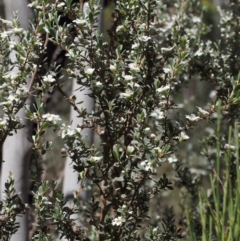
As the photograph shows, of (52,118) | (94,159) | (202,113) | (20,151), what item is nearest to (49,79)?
(52,118)

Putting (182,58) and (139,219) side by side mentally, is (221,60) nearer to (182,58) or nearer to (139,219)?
(182,58)

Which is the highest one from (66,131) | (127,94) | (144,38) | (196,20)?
(196,20)

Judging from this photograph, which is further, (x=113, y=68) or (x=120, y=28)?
(x=120, y=28)

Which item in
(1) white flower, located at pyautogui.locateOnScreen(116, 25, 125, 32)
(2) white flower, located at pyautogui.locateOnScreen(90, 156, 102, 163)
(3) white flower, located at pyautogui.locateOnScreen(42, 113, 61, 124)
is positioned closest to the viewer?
(3) white flower, located at pyautogui.locateOnScreen(42, 113, 61, 124)

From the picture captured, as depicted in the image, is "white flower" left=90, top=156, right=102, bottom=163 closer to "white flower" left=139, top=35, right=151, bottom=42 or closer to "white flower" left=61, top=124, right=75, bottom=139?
"white flower" left=61, top=124, right=75, bottom=139

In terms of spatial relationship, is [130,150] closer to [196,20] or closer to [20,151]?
[20,151]

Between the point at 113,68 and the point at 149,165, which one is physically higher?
the point at 113,68

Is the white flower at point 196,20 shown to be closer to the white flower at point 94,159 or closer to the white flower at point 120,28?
the white flower at point 120,28

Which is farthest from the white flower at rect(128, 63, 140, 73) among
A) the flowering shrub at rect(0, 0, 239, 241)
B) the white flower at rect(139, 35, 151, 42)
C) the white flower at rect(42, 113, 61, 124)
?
the white flower at rect(42, 113, 61, 124)

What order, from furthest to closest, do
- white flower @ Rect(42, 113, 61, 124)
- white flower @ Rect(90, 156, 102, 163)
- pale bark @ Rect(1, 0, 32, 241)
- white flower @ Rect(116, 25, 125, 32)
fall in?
pale bark @ Rect(1, 0, 32, 241), white flower @ Rect(116, 25, 125, 32), white flower @ Rect(90, 156, 102, 163), white flower @ Rect(42, 113, 61, 124)

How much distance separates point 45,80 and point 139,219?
0.69m

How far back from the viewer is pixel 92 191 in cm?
349

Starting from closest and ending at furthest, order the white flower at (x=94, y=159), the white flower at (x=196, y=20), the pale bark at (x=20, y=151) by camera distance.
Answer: the white flower at (x=94, y=159), the pale bark at (x=20, y=151), the white flower at (x=196, y=20)

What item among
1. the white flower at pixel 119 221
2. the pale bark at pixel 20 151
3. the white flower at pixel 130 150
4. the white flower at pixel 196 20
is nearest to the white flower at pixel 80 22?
the pale bark at pixel 20 151
